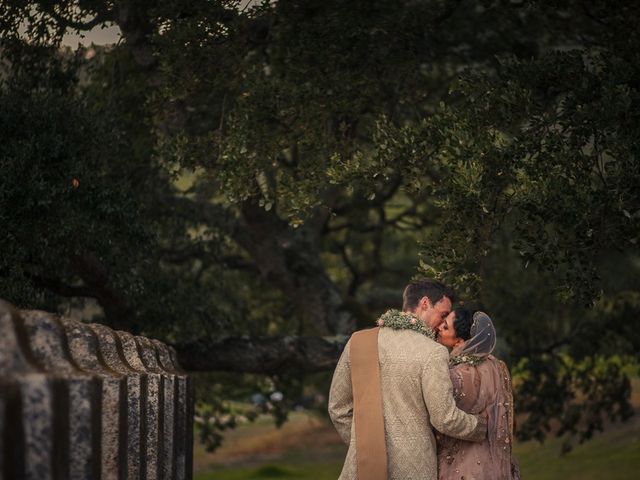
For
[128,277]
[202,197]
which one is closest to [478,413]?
[128,277]

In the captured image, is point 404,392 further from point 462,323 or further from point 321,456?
point 321,456

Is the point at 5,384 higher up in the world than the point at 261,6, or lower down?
lower down

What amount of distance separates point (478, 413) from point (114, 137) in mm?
8775

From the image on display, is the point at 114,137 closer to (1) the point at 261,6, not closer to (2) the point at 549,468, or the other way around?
(1) the point at 261,6

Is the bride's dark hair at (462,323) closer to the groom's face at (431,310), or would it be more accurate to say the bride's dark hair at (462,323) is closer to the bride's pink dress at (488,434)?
the bride's pink dress at (488,434)

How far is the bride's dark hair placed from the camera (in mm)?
7492

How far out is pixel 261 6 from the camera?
594 inches

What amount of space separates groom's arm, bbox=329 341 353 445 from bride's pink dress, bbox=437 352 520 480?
1.75 ft

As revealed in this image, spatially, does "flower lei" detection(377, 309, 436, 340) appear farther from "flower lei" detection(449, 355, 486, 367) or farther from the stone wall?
the stone wall

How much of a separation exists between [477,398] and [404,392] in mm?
652

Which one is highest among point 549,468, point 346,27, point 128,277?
point 346,27

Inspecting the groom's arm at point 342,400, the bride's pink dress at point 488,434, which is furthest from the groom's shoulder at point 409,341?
the bride's pink dress at point 488,434

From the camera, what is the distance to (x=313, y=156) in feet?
49.0

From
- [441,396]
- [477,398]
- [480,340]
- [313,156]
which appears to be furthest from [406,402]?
[313,156]
